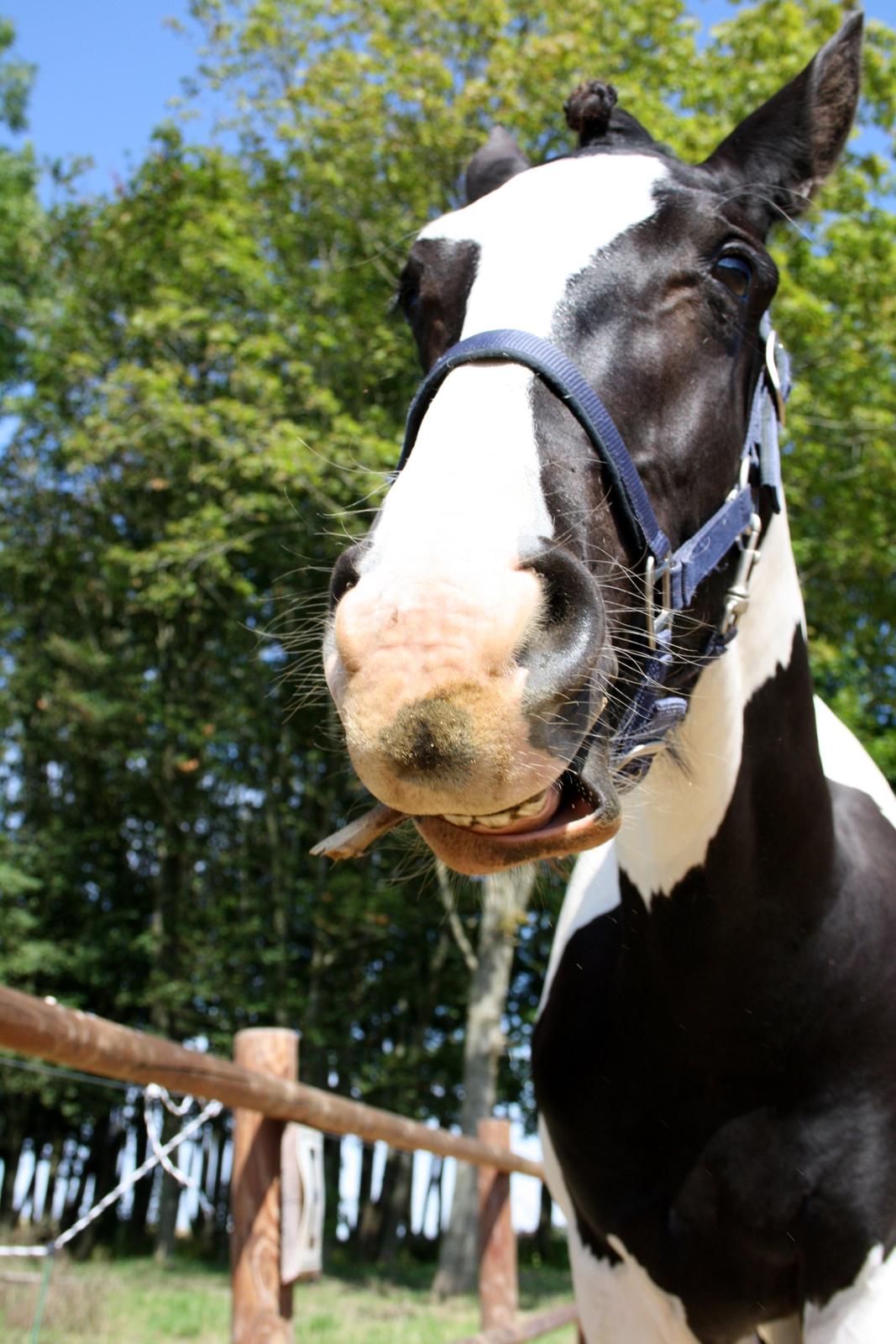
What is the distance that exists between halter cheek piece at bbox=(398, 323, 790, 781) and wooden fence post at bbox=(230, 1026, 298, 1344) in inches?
75.4

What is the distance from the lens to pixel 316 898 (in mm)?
16516

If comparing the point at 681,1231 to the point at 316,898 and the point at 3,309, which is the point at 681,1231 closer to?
the point at 316,898

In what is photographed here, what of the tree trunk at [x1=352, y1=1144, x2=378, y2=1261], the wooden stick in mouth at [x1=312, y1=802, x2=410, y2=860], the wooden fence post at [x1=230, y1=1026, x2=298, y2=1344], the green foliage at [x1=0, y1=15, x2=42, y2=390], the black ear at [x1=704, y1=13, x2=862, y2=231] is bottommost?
the tree trunk at [x1=352, y1=1144, x2=378, y2=1261]

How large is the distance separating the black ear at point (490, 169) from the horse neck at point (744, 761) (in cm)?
109

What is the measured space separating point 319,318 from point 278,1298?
38.4 feet

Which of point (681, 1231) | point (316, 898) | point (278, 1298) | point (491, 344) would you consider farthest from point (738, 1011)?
point (316, 898)

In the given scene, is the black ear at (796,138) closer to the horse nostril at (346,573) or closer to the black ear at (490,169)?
the black ear at (490,169)

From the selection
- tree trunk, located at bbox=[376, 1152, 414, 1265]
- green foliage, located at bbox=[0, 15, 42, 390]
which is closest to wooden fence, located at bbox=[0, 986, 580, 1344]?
tree trunk, located at bbox=[376, 1152, 414, 1265]

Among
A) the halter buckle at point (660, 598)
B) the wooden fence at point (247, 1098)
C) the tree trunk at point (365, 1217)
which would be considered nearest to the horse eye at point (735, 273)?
the halter buckle at point (660, 598)

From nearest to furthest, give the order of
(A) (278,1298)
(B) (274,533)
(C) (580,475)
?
(C) (580,475) < (A) (278,1298) < (B) (274,533)

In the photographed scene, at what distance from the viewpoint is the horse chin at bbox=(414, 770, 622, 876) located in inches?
52.4

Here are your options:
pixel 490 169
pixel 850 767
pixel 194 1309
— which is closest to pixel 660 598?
pixel 850 767

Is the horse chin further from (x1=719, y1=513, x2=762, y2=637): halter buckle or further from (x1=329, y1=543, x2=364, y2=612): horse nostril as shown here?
(x1=719, y1=513, x2=762, y2=637): halter buckle

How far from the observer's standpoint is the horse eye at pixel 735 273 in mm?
1858
